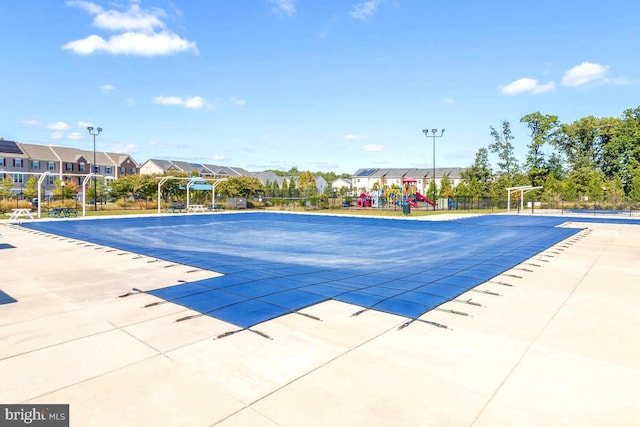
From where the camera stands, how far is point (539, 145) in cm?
5094

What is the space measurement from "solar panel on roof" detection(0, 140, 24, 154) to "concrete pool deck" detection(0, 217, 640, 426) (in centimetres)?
5986

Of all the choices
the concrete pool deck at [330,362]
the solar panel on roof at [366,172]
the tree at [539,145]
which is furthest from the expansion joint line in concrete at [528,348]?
the solar panel on roof at [366,172]

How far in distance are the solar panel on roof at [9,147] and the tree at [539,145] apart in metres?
71.4

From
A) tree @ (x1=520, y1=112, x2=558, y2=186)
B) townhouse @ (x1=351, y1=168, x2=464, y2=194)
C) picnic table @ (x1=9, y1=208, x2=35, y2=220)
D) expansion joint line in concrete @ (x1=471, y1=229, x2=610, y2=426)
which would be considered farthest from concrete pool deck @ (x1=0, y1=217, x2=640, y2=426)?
townhouse @ (x1=351, y1=168, x2=464, y2=194)

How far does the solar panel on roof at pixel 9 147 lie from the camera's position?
2031 inches

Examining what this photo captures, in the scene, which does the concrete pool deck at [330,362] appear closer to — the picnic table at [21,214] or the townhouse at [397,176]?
the picnic table at [21,214]

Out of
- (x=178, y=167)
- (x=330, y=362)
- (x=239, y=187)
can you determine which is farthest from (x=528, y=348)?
(x=178, y=167)

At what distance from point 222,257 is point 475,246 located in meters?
8.37

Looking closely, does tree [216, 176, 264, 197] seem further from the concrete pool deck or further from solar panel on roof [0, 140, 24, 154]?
solar panel on roof [0, 140, 24, 154]

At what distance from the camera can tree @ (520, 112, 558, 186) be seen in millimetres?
50656

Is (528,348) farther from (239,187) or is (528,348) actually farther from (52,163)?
(52,163)

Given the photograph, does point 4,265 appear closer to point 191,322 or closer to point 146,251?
point 146,251

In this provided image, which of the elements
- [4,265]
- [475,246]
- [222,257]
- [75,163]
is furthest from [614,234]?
[75,163]

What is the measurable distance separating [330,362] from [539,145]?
56.9 metres
